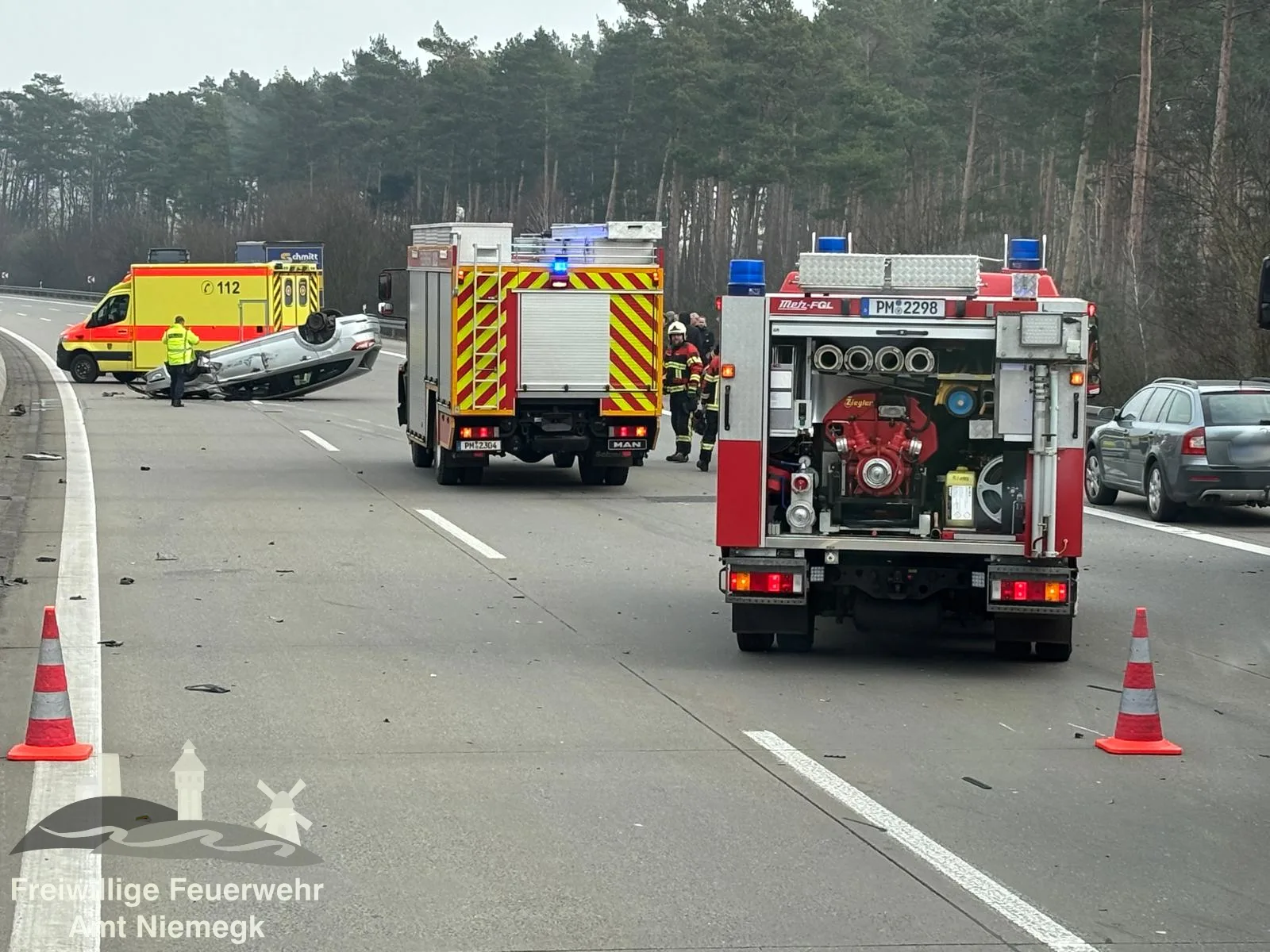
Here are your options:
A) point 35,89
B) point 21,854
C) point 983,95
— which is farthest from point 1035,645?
point 35,89

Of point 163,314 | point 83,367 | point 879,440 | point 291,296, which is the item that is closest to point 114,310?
point 163,314

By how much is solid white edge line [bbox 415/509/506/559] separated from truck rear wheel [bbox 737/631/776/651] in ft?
15.0

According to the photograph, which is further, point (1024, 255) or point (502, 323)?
point (502, 323)

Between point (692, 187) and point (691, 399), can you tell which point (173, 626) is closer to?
point (691, 399)

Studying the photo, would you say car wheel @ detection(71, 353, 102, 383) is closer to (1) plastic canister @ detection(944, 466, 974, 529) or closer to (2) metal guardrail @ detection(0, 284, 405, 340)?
(1) plastic canister @ detection(944, 466, 974, 529)

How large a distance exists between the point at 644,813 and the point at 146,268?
122ft

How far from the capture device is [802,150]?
242 feet

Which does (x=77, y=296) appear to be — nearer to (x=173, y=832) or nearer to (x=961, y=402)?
(x=961, y=402)

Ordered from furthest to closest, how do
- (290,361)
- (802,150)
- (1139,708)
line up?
(802,150), (290,361), (1139,708)

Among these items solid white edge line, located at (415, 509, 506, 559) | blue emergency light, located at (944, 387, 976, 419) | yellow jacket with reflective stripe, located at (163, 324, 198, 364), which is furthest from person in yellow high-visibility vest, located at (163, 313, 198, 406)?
blue emergency light, located at (944, 387, 976, 419)

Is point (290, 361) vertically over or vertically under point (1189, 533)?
over

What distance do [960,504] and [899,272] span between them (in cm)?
136

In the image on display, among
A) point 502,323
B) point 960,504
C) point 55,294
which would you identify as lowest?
point 960,504

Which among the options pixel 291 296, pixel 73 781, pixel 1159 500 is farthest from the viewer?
pixel 291 296
